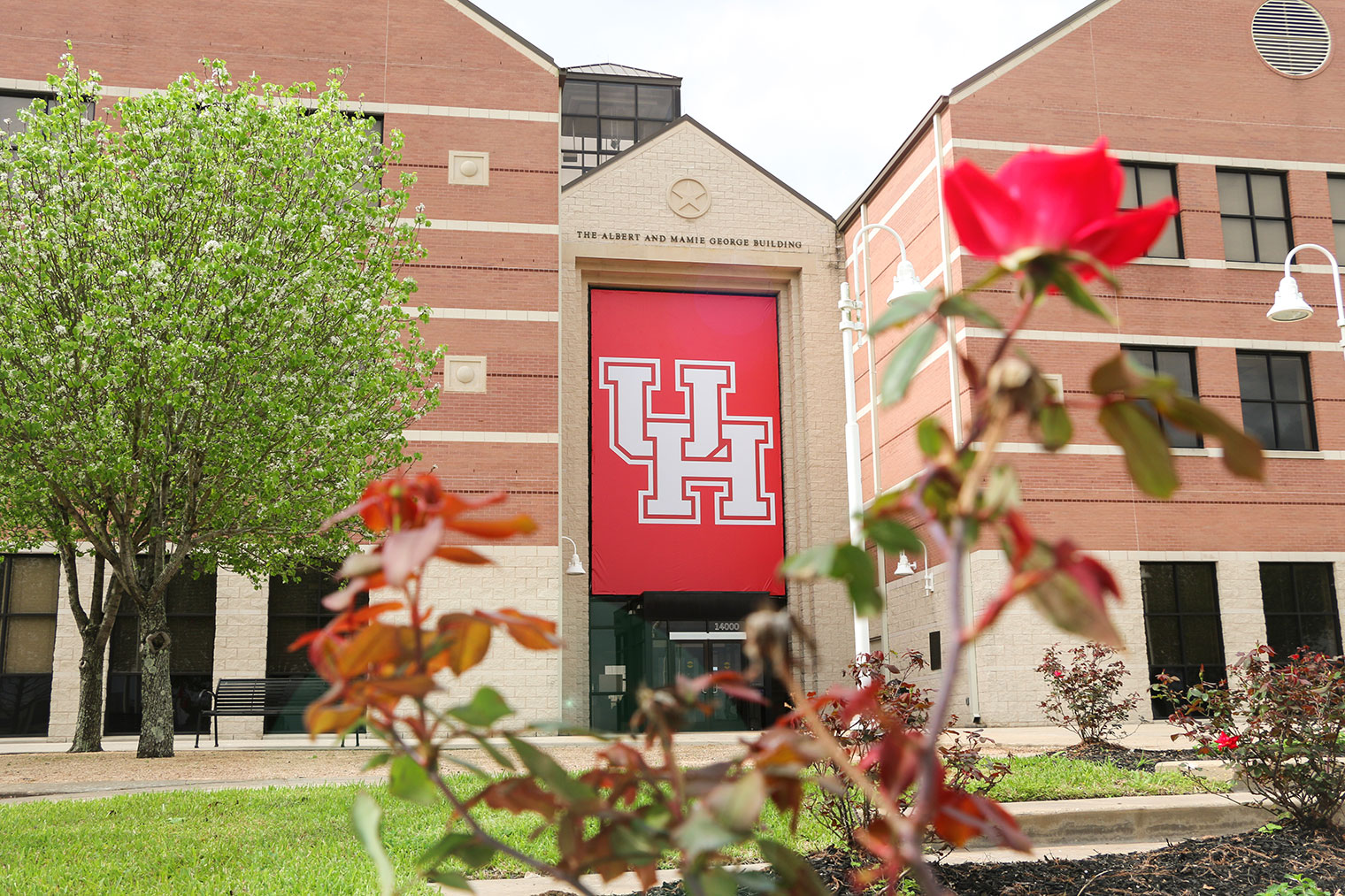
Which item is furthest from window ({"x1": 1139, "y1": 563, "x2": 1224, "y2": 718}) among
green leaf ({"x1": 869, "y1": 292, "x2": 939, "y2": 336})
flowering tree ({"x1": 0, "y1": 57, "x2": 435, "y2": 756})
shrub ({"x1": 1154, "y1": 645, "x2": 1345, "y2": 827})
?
green leaf ({"x1": 869, "y1": 292, "x2": 939, "y2": 336})

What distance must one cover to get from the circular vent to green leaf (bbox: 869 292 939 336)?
1071 inches

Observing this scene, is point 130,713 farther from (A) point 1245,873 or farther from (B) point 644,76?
(B) point 644,76

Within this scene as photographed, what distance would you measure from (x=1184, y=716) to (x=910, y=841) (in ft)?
23.6

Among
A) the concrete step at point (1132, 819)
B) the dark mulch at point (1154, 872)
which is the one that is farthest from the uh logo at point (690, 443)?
the dark mulch at point (1154, 872)

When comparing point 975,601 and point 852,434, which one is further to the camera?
point 975,601

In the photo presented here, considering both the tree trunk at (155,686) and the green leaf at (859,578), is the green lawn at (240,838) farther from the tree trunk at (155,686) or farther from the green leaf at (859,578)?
the tree trunk at (155,686)

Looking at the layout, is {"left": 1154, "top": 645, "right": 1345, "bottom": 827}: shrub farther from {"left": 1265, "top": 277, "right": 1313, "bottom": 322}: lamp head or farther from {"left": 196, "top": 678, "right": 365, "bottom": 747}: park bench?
{"left": 196, "top": 678, "right": 365, "bottom": 747}: park bench

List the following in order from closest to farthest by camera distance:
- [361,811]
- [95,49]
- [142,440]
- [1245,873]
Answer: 1. [361,811]
2. [1245,873]
3. [142,440]
4. [95,49]

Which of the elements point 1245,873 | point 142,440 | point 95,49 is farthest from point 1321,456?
point 95,49

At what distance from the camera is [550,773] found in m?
1.09

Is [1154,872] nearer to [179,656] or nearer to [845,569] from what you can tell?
[845,569]

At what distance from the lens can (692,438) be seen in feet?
82.3

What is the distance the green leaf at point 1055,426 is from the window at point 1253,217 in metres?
24.8

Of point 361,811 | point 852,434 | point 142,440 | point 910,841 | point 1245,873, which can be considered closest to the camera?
point 910,841
